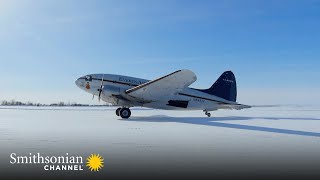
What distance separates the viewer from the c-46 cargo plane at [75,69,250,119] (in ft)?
72.5

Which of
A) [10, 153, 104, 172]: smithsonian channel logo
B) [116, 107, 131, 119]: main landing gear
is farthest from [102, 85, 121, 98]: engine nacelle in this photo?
[10, 153, 104, 172]: smithsonian channel logo

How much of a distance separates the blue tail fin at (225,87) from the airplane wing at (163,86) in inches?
251

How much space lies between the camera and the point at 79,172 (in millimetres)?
6078

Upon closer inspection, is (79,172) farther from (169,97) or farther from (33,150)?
(169,97)

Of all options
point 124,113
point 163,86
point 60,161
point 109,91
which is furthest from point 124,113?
point 60,161

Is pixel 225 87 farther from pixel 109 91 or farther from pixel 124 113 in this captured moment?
pixel 109 91

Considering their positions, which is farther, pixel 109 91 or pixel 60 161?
pixel 109 91

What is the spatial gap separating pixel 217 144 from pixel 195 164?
10.0ft

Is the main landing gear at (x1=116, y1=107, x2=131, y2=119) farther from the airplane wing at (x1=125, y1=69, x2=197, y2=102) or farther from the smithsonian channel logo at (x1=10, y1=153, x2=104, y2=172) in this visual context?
the smithsonian channel logo at (x1=10, y1=153, x2=104, y2=172)

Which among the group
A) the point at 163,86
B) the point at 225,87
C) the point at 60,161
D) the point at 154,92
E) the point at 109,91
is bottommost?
the point at 60,161

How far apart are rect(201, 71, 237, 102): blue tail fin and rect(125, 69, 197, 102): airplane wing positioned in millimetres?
6385

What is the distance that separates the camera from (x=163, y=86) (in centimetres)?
2255

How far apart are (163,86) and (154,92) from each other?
45.1 inches

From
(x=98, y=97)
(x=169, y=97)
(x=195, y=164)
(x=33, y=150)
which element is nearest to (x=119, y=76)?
(x=98, y=97)
